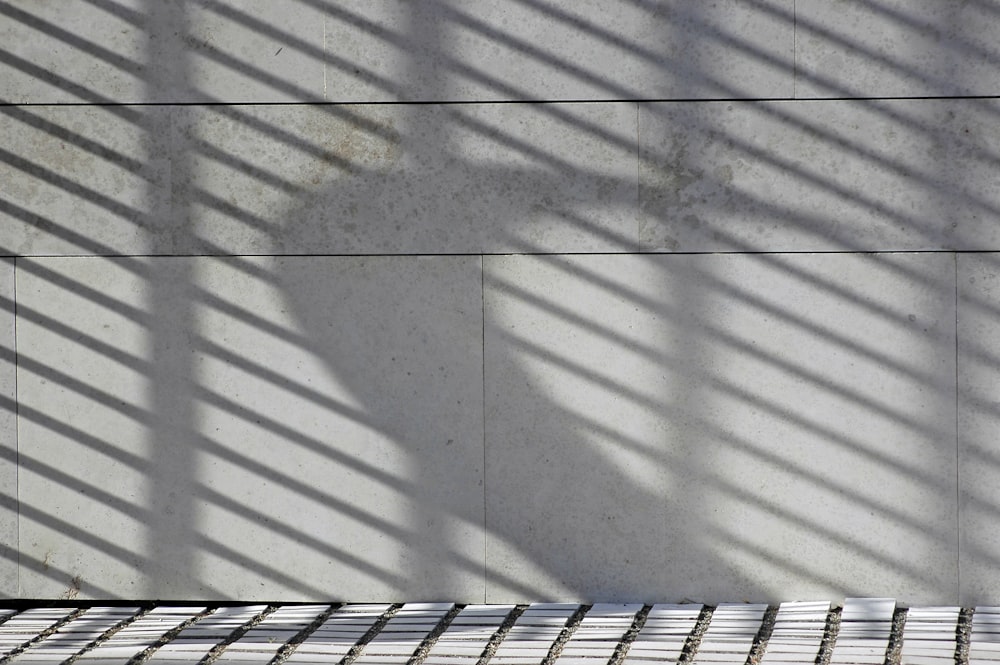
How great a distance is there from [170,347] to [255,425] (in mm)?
621

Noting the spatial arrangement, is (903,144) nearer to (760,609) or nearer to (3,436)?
(760,609)

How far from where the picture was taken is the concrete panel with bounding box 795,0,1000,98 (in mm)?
5609

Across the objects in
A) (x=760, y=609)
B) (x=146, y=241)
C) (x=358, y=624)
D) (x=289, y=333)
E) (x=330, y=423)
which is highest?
(x=146, y=241)

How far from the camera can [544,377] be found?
5.88 metres

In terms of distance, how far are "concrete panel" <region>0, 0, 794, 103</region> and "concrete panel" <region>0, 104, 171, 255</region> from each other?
0.13 metres

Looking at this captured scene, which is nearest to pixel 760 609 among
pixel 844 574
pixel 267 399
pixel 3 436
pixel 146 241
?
pixel 844 574

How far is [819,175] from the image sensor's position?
5.73m

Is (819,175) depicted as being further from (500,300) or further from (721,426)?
(500,300)

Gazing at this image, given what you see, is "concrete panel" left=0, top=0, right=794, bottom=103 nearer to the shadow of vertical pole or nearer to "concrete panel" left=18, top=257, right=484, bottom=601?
the shadow of vertical pole

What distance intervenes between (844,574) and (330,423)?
281 centimetres

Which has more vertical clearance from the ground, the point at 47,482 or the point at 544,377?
the point at 47,482

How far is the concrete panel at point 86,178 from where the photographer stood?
19.5ft

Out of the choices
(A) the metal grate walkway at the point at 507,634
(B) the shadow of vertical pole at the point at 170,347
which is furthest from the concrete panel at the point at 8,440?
(B) the shadow of vertical pole at the point at 170,347

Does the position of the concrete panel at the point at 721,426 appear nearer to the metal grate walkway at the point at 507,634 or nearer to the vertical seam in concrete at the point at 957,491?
the vertical seam in concrete at the point at 957,491
